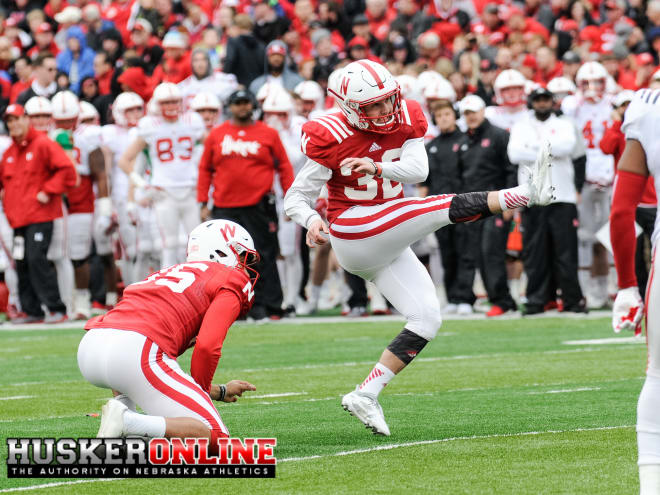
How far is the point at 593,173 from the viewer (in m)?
14.2

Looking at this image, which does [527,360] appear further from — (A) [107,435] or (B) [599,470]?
(A) [107,435]

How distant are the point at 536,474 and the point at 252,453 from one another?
1.19 metres

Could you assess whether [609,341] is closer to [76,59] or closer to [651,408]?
[651,408]

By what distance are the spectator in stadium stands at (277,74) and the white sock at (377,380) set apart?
10.1 m

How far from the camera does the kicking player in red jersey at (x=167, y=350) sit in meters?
5.53

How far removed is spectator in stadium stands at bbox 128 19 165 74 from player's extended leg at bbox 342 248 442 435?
38.9 ft

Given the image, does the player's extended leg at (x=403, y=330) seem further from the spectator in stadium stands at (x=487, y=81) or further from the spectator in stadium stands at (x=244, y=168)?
the spectator in stadium stands at (x=487, y=81)

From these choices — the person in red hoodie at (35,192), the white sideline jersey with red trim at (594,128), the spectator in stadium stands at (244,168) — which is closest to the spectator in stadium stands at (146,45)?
the person in red hoodie at (35,192)

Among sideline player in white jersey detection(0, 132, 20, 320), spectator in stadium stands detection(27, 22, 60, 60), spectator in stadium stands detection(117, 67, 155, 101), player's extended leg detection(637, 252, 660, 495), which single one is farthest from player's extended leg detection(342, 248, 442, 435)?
spectator in stadium stands detection(27, 22, 60, 60)

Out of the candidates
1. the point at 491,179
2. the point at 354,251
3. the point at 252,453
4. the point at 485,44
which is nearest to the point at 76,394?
the point at 354,251

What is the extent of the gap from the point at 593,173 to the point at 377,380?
26.5 feet

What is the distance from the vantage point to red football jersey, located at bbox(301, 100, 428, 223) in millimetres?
6875

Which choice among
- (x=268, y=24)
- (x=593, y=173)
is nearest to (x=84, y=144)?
(x=268, y=24)

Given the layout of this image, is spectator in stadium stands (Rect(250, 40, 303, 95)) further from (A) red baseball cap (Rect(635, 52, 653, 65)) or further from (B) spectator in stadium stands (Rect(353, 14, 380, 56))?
(A) red baseball cap (Rect(635, 52, 653, 65))
